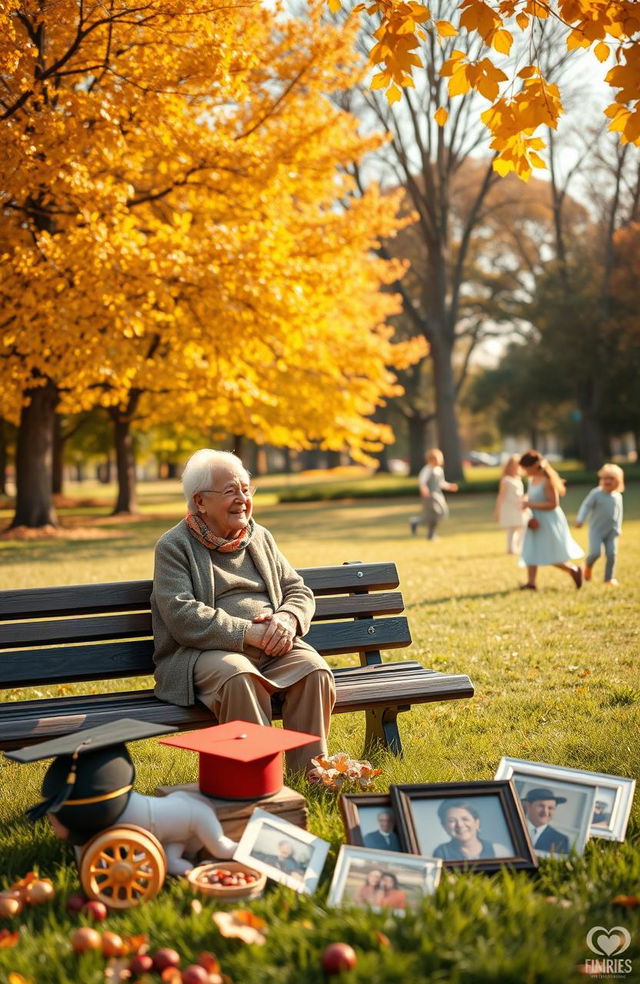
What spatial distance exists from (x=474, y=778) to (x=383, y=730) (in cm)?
52

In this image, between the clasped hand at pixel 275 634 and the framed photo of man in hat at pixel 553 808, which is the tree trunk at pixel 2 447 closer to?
the clasped hand at pixel 275 634

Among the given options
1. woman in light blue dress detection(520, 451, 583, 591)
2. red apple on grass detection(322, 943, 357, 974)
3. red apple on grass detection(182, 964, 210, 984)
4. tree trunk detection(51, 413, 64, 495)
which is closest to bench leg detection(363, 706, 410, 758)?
red apple on grass detection(322, 943, 357, 974)

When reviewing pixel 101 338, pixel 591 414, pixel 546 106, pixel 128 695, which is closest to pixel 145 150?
pixel 101 338

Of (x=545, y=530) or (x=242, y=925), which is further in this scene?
(x=545, y=530)

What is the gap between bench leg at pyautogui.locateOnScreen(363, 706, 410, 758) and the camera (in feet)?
15.0

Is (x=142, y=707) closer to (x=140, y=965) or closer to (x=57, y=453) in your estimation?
A: (x=140, y=965)

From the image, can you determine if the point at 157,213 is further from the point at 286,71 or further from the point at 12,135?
the point at 12,135

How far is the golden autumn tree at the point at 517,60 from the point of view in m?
4.46

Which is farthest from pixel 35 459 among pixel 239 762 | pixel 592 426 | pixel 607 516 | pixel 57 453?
pixel 592 426

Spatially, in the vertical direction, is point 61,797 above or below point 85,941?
above

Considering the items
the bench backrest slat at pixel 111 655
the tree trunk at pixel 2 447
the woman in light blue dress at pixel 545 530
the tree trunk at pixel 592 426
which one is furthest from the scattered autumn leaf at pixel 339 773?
the tree trunk at pixel 592 426

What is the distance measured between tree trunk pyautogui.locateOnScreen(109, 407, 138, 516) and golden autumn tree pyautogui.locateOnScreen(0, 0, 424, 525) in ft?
18.4

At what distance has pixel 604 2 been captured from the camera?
14.9ft

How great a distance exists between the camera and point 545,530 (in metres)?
10.5
